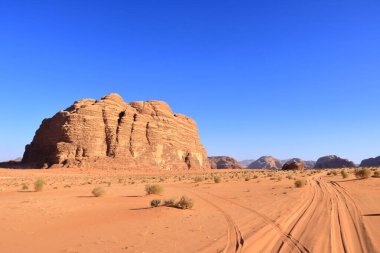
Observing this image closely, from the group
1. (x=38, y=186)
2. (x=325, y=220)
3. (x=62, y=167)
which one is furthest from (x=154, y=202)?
(x=62, y=167)

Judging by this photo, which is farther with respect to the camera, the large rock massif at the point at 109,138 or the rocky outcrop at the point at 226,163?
the rocky outcrop at the point at 226,163

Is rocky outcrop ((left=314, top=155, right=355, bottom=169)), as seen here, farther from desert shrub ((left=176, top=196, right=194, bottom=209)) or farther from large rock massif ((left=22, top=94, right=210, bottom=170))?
desert shrub ((left=176, top=196, right=194, bottom=209))

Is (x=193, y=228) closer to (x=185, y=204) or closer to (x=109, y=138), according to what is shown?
(x=185, y=204)

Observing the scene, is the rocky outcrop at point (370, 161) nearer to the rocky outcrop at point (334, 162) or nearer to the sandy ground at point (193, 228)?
the rocky outcrop at point (334, 162)

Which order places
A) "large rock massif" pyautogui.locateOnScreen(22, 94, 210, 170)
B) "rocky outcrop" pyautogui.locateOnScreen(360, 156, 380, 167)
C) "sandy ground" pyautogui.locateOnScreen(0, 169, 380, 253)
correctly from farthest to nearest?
"rocky outcrop" pyautogui.locateOnScreen(360, 156, 380, 167) < "large rock massif" pyautogui.locateOnScreen(22, 94, 210, 170) < "sandy ground" pyautogui.locateOnScreen(0, 169, 380, 253)

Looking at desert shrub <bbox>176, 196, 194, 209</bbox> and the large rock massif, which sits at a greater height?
the large rock massif

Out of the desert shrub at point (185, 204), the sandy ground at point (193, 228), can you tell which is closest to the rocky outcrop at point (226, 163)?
the desert shrub at point (185, 204)

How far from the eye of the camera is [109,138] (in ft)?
230

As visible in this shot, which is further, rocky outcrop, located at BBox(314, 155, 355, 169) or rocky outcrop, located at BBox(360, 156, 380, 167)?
rocky outcrop, located at BBox(360, 156, 380, 167)

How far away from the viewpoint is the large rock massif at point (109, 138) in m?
65.1

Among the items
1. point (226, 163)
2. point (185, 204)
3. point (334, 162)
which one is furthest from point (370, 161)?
point (185, 204)

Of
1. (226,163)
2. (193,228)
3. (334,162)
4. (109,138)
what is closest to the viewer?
Answer: (193,228)

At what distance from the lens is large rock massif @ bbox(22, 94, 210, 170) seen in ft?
214

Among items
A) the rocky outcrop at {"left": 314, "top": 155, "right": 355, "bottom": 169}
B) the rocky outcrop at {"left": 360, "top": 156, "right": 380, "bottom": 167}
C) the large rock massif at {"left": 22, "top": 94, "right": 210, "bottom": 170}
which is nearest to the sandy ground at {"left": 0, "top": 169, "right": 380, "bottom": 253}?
the large rock massif at {"left": 22, "top": 94, "right": 210, "bottom": 170}
